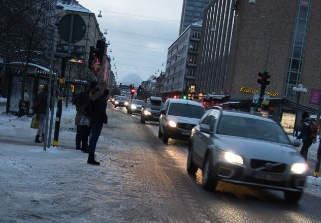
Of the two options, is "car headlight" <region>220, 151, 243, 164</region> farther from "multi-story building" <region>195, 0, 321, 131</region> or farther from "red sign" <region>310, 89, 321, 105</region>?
"multi-story building" <region>195, 0, 321, 131</region>

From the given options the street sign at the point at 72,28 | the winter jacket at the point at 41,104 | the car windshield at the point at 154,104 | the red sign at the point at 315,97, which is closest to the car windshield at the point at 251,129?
the street sign at the point at 72,28

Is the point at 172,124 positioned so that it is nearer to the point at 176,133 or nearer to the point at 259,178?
the point at 176,133

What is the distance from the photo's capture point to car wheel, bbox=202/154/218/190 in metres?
9.24

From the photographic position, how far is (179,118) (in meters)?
20.1

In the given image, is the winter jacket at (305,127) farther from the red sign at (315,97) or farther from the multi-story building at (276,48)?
the multi-story building at (276,48)

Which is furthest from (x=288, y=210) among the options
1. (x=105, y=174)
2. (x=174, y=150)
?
(x=174, y=150)

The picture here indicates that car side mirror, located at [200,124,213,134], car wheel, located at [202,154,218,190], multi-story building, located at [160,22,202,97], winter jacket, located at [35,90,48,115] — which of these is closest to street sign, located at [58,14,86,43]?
winter jacket, located at [35,90,48,115]

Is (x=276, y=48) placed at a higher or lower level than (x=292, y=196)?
higher

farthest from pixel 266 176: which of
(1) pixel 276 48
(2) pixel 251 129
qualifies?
(1) pixel 276 48

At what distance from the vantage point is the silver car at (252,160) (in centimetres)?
884

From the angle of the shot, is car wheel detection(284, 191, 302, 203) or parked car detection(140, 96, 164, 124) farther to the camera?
parked car detection(140, 96, 164, 124)

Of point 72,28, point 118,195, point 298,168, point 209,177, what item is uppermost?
point 72,28

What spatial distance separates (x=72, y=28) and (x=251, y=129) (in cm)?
479

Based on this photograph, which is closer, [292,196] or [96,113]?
[292,196]
